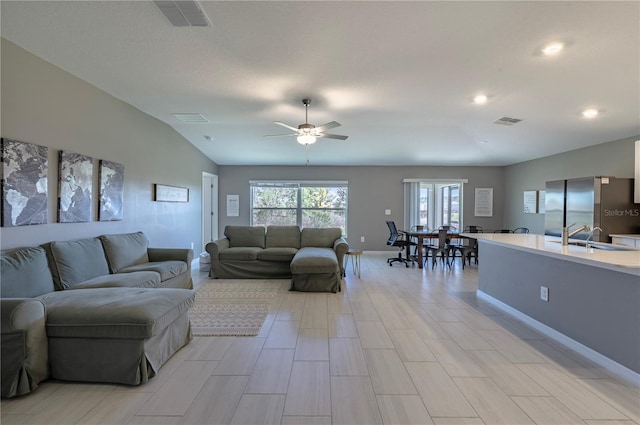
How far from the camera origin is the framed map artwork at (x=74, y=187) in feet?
10.4

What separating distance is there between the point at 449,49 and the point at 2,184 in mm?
4081

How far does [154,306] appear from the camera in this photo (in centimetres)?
216

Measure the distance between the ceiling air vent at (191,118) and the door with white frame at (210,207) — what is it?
219cm

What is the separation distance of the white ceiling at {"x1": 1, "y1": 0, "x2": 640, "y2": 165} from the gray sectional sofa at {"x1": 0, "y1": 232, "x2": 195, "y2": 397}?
2006mm

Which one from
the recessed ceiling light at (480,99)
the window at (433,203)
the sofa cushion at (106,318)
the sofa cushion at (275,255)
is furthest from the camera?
the window at (433,203)

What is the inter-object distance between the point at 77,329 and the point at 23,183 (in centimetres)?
165

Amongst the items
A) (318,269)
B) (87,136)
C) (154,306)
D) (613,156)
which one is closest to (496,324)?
(318,269)

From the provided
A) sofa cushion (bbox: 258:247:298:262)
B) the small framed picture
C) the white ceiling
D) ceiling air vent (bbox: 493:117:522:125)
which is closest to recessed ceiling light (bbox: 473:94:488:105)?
the white ceiling

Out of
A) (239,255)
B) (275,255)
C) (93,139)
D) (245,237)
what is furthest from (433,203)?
(93,139)

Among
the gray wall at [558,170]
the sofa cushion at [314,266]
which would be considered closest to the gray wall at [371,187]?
the gray wall at [558,170]

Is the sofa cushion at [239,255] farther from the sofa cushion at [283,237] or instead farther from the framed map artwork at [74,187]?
the framed map artwork at [74,187]

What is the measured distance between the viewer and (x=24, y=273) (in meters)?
2.50

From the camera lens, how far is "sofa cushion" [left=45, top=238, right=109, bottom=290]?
285 cm

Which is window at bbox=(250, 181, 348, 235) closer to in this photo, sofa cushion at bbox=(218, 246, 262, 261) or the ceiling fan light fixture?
sofa cushion at bbox=(218, 246, 262, 261)
